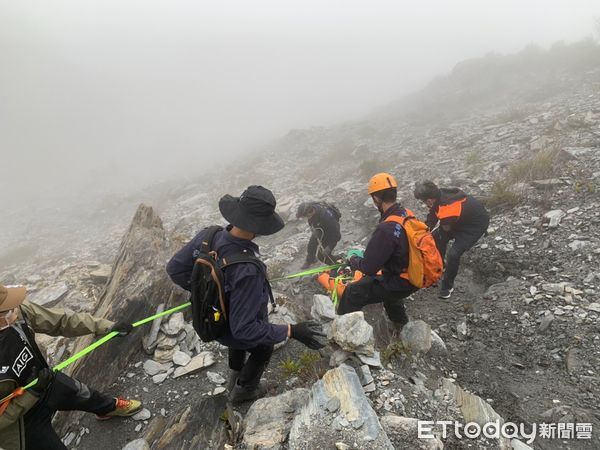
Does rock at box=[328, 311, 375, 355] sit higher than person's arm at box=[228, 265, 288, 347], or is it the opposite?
person's arm at box=[228, 265, 288, 347]

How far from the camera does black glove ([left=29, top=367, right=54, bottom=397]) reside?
330 centimetres

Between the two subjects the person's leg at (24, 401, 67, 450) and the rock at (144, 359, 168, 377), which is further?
the rock at (144, 359, 168, 377)

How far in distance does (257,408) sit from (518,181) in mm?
8870

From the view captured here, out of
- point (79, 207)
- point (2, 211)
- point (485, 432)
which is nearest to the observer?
point (485, 432)

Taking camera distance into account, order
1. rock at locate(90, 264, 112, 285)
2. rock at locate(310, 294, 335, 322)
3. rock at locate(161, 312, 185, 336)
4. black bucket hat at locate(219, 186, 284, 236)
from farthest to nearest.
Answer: rock at locate(90, 264, 112, 285) < rock at locate(310, 294, 335, 322) < rock at locate(161, 312, 185, 336) < black bucket hat at locate(219, 186, 284, 236)

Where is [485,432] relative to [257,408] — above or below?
below

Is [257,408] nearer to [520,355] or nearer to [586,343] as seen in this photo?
[520,355]

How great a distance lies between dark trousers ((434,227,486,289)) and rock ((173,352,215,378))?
4.58m

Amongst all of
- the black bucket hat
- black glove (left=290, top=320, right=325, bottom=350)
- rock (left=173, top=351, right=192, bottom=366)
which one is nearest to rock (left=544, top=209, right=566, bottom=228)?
black glove (left=290, top=320, right=325, bottom=350)

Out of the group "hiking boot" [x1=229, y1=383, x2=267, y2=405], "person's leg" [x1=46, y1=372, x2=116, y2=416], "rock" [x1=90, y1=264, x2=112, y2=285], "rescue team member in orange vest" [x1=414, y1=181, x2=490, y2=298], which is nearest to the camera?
"person's leg" [x1=46, y1=372, x2=116, y2=416]

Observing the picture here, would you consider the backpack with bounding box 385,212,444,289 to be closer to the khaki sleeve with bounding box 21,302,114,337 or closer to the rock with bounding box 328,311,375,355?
the rock with bounding box 328,311,375,355

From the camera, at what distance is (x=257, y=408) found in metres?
3.98

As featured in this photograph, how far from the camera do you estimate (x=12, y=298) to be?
3205mm

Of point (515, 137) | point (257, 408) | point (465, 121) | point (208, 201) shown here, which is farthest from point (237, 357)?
point (465, 121)
